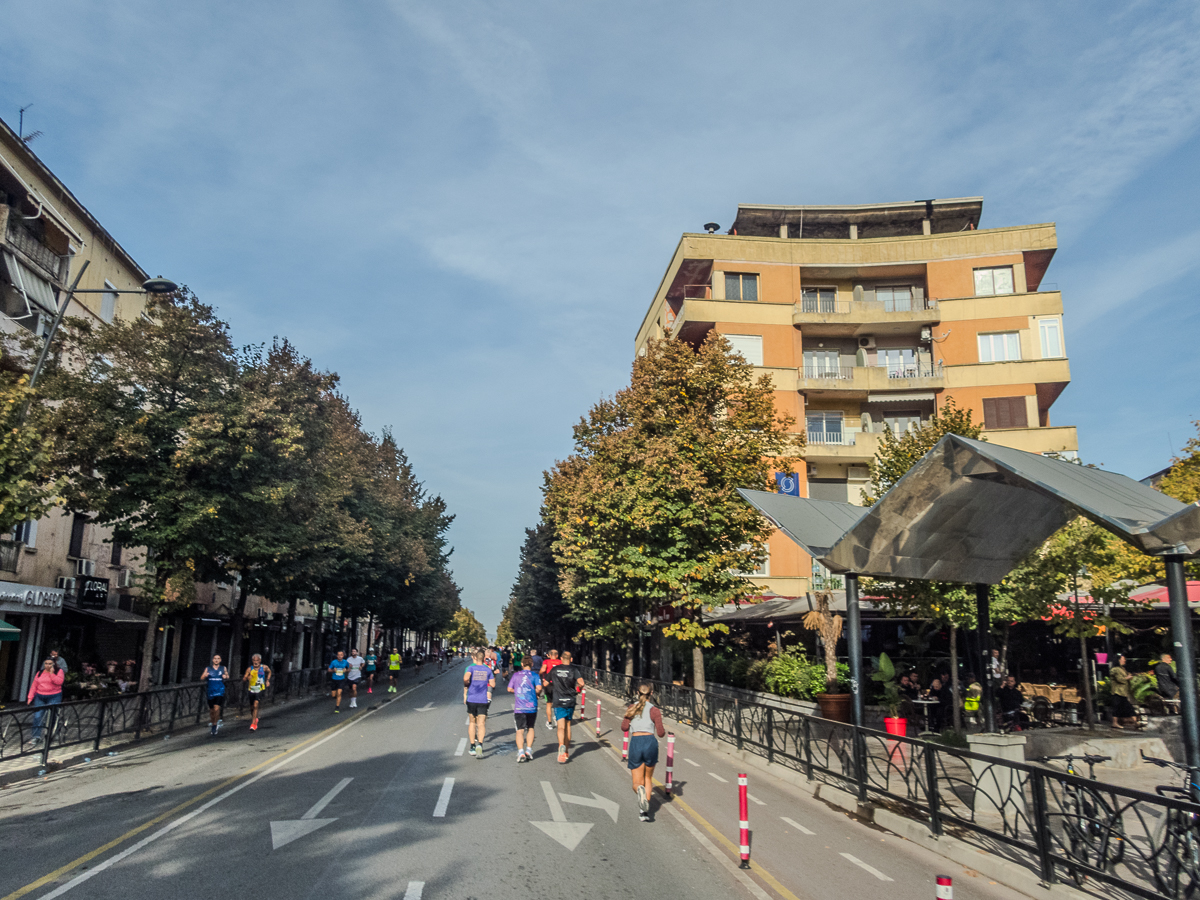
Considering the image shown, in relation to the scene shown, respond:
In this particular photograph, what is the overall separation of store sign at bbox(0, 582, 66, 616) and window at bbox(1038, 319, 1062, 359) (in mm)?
39528

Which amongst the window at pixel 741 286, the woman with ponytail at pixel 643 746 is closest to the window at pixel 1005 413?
the window at pixel 741 286

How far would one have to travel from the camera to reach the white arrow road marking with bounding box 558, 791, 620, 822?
33.7ft

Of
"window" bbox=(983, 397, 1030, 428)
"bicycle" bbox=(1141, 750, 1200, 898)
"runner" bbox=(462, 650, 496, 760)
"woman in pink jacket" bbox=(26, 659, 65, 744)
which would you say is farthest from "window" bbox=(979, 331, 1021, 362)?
"woman in pink jacket" bbox=(26, 659, 65, 744)

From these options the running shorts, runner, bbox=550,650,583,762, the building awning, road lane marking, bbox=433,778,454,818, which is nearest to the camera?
road lane marking, bbox=433,778,454,818

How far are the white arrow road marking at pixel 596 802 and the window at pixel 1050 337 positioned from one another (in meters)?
33.6

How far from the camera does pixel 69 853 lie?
787 cm

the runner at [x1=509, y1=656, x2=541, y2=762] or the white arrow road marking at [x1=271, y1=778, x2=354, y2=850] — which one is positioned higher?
the runner at [x1=509, y1=656, x2=541, y2=762]

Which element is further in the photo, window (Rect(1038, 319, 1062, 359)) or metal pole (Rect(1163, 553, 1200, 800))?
window (Rect(1038, 319, 1062, 359))

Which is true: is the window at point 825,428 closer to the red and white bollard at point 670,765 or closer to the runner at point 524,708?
the runner at point 524,708

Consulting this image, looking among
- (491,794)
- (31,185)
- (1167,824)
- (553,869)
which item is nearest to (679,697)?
(491,794)

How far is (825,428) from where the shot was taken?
122 feet

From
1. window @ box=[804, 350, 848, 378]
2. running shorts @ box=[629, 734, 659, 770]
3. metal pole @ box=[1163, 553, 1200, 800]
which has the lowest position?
running shorts @ box=[629, 734, 659, 770]

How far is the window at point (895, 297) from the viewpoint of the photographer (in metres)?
38.9

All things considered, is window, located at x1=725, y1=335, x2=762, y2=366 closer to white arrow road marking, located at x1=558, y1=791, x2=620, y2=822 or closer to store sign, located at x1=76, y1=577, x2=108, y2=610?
store sign, located at x1=76, y1=577, x2=108, y2=610
